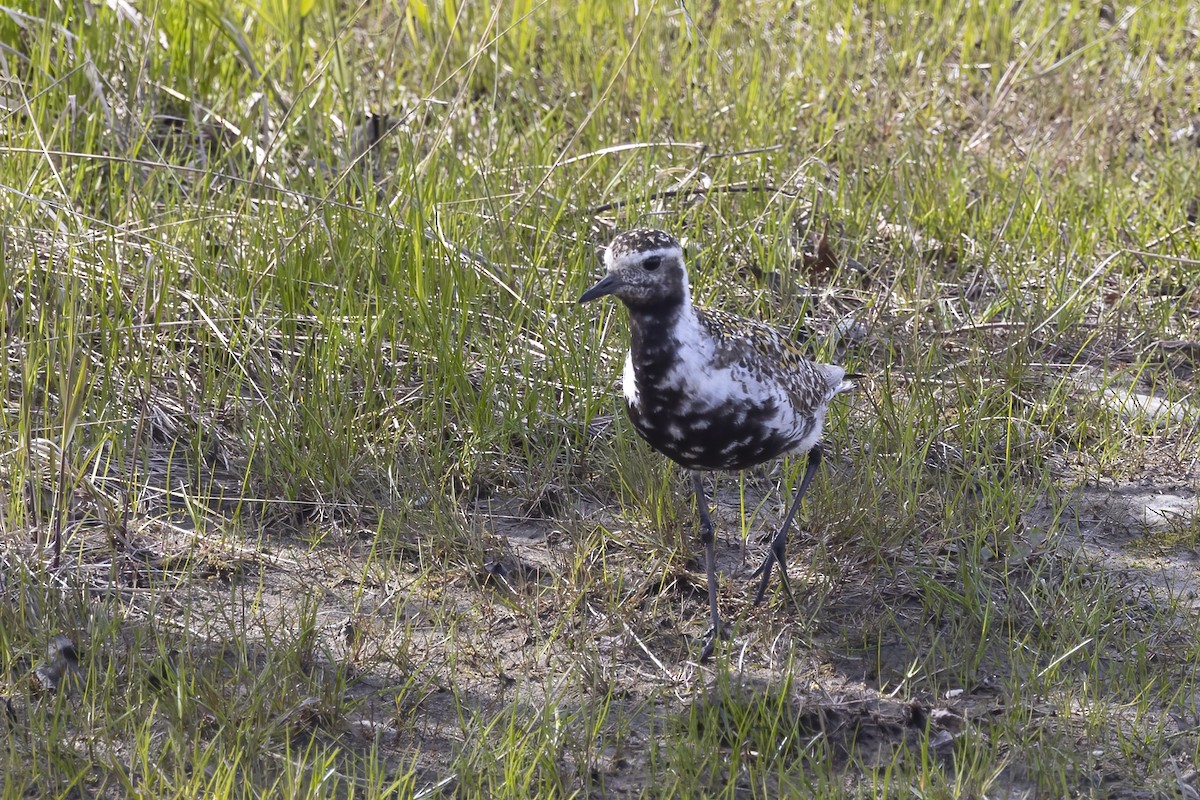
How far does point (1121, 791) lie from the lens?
3.12 metres

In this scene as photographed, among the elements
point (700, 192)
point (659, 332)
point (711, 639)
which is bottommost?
point (711, 639)

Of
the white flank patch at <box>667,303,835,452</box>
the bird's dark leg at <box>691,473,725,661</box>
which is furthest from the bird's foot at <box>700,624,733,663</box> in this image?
the white flank patch at <box>667,303,835,452</box>

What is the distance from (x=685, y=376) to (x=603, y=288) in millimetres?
312

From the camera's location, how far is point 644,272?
3.43 meters

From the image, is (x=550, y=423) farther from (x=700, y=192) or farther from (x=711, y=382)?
(x=700, y=192)

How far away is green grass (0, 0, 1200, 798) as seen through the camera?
10.6 feet

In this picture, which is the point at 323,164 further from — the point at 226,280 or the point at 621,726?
the point at 621,726

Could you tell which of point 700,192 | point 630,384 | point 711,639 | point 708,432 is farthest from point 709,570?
point 700,192

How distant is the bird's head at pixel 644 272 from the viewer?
3416 millimetres

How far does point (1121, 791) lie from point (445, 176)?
339 cm

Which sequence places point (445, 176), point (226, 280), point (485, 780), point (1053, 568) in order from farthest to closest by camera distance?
1. point (445, 176)
2. point (226, 280)
3. point (1053, 568)
4. point (485, 780)

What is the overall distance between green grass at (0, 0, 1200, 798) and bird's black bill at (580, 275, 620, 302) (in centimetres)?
85

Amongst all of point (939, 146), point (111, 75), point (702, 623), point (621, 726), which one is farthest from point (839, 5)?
point (621, 726)

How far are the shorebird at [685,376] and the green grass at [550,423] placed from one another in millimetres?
551
